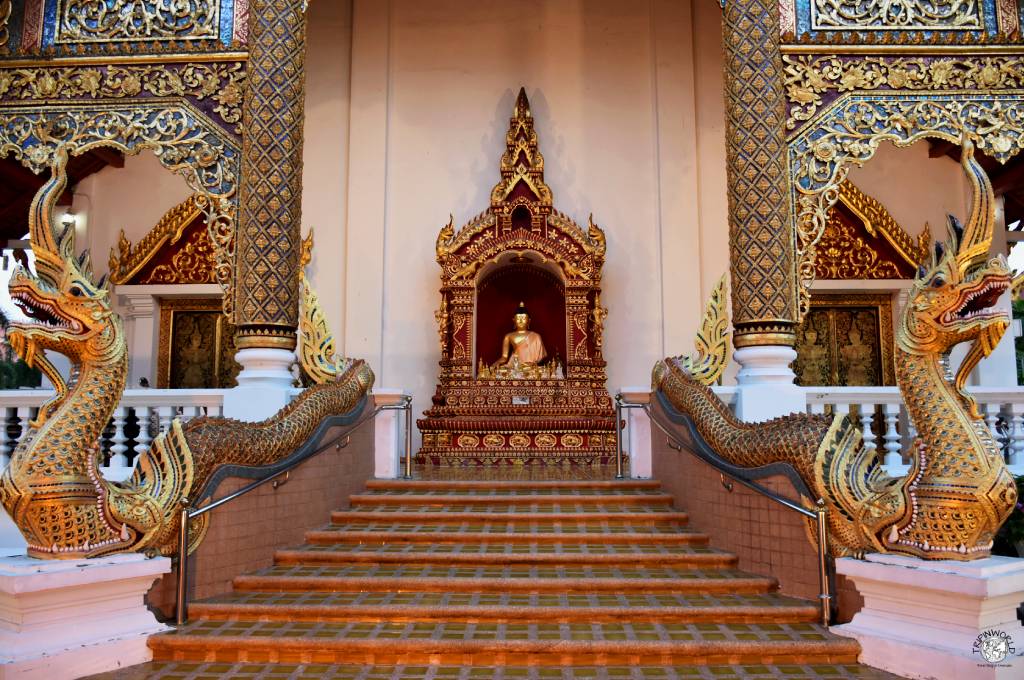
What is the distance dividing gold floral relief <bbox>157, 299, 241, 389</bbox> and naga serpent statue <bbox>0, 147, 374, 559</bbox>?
542 centimetres

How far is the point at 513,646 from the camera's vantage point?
3113 millimetres

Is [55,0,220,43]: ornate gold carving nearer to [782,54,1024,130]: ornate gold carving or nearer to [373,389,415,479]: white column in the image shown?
[373,389,415,479]: white column

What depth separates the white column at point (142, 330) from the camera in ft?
28.8

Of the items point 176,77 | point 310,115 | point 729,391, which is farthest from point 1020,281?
point 310,115

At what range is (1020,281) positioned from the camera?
299 centimetres

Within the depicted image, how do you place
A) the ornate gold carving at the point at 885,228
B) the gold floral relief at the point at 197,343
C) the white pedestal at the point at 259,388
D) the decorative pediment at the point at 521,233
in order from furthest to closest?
the gold floral relief at the point at 197,343
the ornate gold carving at the point at 885,228
the decorative pediment at the point at 521,233
the white pedestal at the point at 259,388

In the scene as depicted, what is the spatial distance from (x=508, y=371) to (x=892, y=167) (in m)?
5.09

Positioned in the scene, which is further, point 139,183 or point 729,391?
point 139,183

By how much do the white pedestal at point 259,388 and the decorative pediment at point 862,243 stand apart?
19.8 feet

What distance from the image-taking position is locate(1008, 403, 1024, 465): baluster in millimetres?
5480

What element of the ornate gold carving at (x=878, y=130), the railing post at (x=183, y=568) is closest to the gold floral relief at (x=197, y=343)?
the railing post at (x=183, y=568)

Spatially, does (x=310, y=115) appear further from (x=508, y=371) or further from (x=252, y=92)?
(x=508, y=371)

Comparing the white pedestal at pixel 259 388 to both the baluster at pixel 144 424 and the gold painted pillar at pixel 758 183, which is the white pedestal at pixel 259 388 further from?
the gold painted pillar at pixel 758 183

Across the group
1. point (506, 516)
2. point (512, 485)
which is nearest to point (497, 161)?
point (512, 485)
